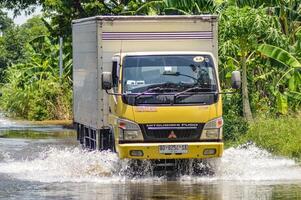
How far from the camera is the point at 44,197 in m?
14.5

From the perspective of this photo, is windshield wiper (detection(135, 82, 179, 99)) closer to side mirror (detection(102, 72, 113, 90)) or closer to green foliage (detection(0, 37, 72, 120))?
side mirror (detection(102, 72, 113, 90))

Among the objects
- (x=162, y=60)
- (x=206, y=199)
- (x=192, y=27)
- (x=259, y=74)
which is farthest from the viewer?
(x=259, y=74)

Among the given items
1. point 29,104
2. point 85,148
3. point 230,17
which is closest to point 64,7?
point 29,104

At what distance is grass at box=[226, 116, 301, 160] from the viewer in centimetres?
2055

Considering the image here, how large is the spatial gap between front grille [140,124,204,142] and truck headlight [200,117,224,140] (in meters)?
0.10

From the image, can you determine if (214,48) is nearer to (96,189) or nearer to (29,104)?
(96,189)

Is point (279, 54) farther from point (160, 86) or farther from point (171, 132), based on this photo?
point (171, 132)

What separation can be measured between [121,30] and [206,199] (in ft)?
17.7

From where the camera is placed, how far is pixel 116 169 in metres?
17.6

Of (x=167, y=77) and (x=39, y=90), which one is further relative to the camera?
(x=39, y=90)

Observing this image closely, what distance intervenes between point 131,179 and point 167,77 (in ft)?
6.87

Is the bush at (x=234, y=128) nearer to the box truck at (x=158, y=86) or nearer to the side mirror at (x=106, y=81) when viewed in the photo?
the box truck at (x=158, y=86)

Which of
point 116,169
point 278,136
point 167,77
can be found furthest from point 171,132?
point 278,136

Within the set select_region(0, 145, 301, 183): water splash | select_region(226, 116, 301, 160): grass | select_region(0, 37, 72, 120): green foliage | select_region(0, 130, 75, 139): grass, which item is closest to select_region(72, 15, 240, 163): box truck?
select_region(0, 145, 301, 183): water splash
